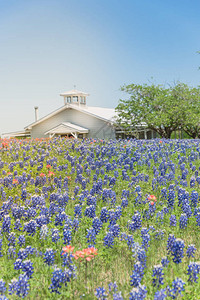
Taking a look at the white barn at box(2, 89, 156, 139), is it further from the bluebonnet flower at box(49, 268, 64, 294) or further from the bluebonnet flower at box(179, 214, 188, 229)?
the bluebonnet flower at box(49, 268, 64, 294)

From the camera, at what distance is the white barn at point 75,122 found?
3775cm

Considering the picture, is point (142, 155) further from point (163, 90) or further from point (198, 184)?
point (163, 90)

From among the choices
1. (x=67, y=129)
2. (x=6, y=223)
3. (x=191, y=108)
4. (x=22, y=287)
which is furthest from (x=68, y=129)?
(x=22, y=287)

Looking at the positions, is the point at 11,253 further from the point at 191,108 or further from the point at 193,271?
the point at 191,108

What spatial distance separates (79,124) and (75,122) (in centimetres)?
58

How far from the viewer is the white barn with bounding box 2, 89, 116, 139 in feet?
124

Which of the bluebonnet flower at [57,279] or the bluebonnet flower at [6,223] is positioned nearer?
the bluebonnet flower at [57,279]

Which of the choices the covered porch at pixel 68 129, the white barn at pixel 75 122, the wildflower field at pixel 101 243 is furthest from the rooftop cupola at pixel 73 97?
the wildflower field at pixel 101 243

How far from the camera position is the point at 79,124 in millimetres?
39469

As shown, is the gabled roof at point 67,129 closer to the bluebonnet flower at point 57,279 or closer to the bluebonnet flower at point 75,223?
the bluebonnet flower at point 75,223

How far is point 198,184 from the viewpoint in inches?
341

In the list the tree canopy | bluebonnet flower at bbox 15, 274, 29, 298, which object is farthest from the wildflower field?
the tree canopy

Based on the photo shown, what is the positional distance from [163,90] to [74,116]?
10962 millimetres

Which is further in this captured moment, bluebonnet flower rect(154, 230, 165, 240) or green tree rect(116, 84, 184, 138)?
green tree rect(116, 84, 184, 138)
